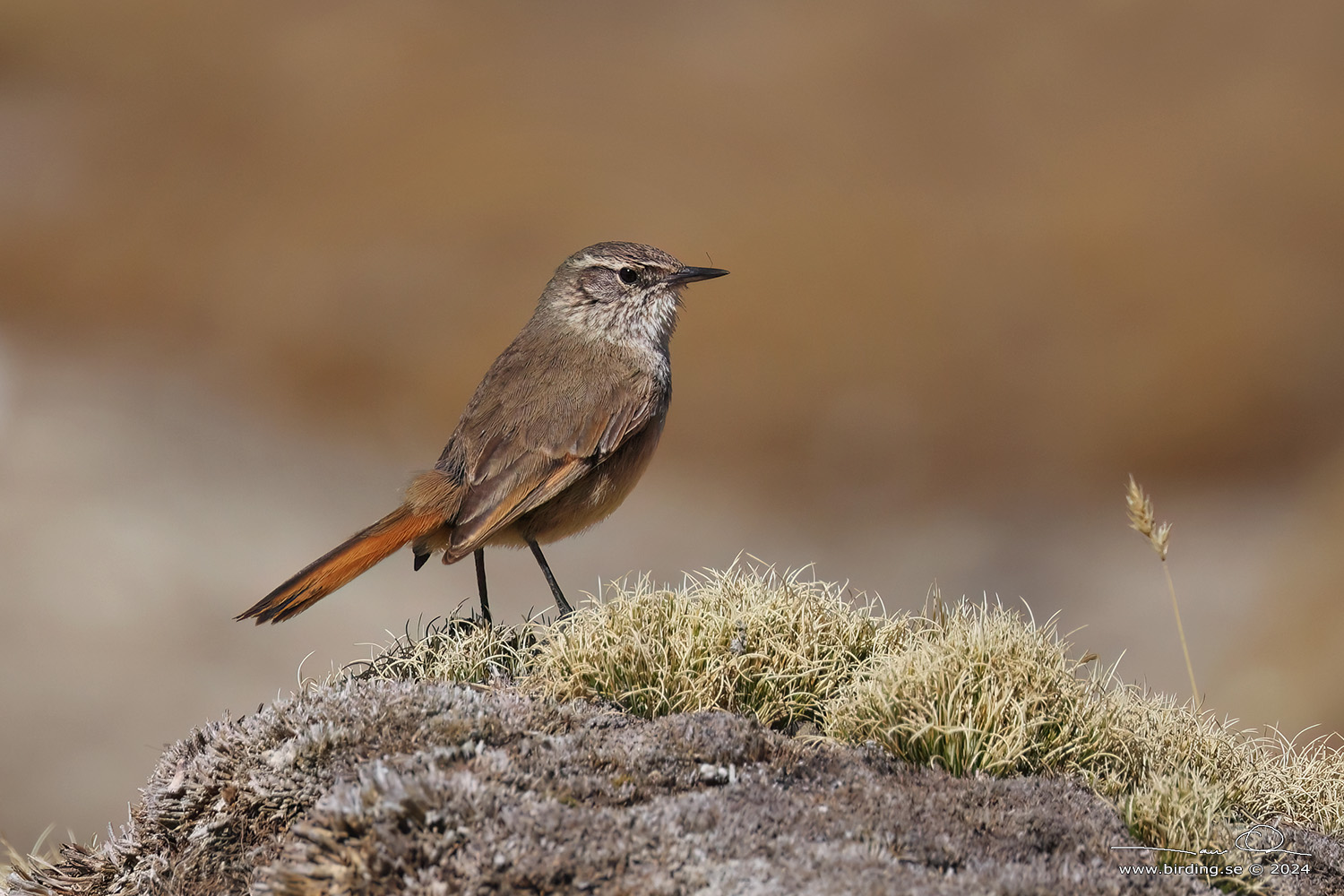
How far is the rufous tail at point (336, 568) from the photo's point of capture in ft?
12.5

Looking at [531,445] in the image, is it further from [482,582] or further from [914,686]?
[914,686]

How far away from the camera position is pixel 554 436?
470 cm

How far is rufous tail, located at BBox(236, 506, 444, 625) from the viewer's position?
12.5ft

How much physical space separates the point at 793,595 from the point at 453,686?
1.42m

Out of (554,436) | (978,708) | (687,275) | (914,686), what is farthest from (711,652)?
(687,275)

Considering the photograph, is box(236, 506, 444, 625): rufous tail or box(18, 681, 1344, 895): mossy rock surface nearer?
box(18, 681, 1344, 895): mossy rock surface

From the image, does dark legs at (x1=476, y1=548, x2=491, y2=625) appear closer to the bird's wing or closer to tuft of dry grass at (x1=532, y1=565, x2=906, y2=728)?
the bird's wing

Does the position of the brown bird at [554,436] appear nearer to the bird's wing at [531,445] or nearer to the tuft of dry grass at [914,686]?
the bird's wing at [531,445]

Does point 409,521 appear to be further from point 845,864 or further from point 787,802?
point 845,864

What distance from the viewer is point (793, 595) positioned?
423 cm

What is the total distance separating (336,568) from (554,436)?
1190 mm

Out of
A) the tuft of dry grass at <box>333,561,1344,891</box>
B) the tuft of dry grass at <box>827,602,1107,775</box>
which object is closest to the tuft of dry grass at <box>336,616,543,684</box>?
the tuft of dry grass at <box>333,561,1344,891</box>

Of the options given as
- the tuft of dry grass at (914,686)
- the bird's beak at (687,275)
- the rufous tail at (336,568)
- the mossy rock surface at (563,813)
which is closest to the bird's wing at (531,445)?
the rufous tail at (336,568)

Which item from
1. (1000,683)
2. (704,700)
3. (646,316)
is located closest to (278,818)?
(704,700)
